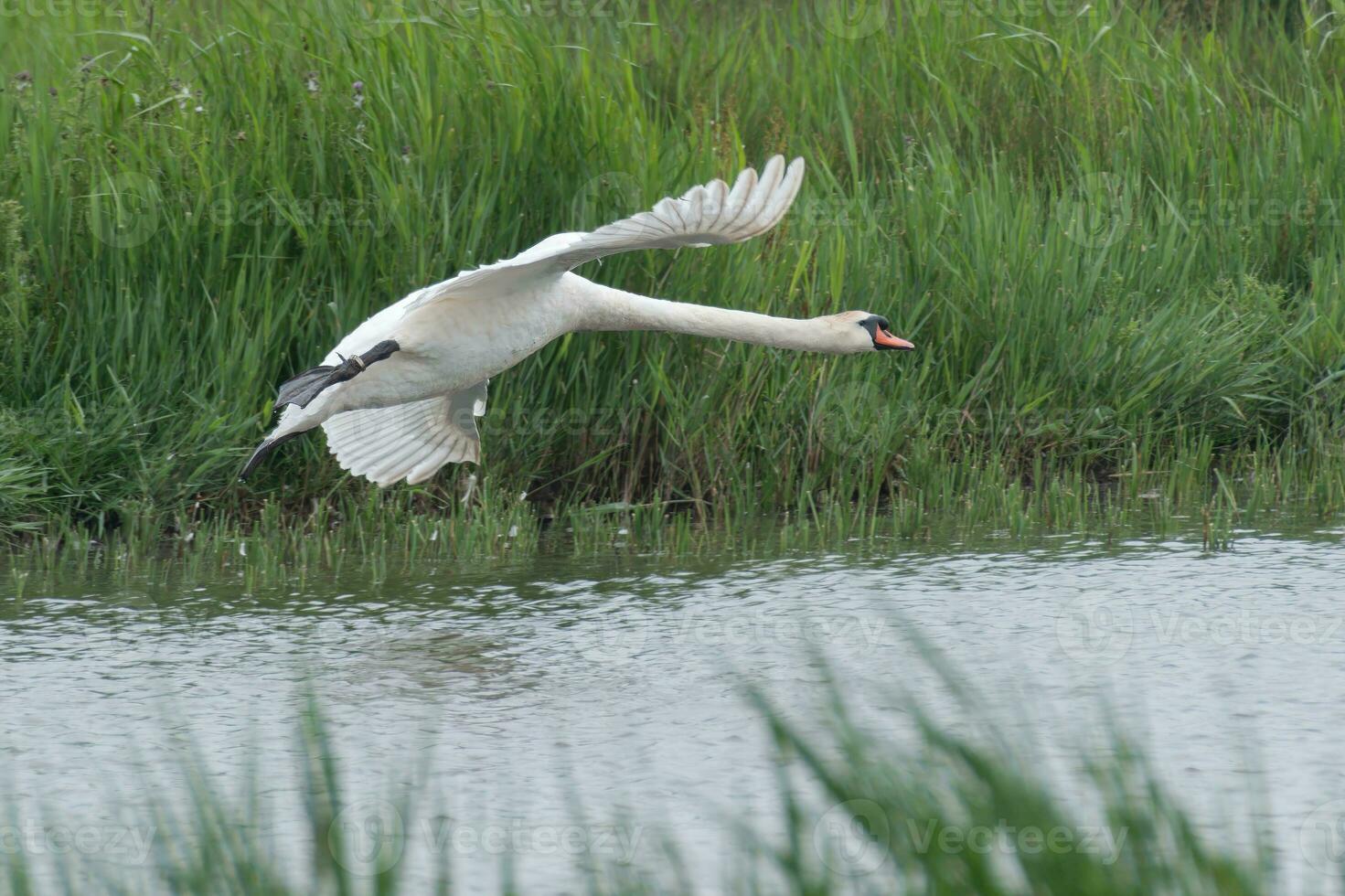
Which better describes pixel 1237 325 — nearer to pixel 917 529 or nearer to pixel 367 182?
pixel 917 529

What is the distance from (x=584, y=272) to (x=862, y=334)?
1780mm

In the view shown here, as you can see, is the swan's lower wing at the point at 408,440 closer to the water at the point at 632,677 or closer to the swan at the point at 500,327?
the swan at the point at 500,327

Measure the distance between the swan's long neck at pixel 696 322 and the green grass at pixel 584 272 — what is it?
83 cm

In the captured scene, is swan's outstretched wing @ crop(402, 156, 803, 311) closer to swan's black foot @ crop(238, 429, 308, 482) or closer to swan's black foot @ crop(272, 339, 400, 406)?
swan's black foot @ crop(272, 339, 400, 406)

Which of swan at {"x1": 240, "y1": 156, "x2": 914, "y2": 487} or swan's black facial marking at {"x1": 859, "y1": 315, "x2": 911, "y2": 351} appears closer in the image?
swan at {"x1": 240, "y1": 156, "x2": 914, "y2": 487}

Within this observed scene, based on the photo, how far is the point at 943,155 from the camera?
8398mm

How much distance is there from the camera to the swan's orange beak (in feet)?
20.1

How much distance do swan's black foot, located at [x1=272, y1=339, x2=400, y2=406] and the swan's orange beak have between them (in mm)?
1559

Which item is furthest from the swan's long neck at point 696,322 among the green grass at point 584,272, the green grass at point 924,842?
the green grass at point 924,842

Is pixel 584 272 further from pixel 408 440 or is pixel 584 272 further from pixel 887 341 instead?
pixel 887 341


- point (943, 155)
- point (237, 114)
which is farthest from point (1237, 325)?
point (237, 114)

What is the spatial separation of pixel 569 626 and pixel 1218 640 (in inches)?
71.2

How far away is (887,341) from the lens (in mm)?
6164

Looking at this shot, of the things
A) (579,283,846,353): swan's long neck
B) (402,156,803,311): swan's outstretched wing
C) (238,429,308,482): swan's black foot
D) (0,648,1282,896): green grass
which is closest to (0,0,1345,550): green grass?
(238,429,308,482): swan's black foot
